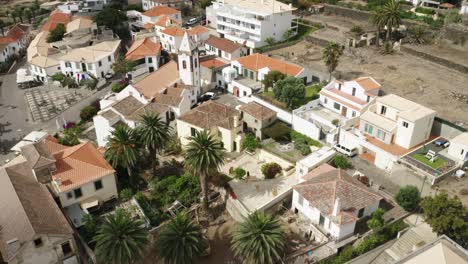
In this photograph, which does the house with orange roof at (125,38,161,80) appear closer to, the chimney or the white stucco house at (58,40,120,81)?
the white stucco house at (58,40,120,81)

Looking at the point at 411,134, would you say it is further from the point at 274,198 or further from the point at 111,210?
the point at 111,210

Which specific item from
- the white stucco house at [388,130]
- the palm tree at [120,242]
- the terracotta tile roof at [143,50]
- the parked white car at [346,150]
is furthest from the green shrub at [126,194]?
the terracotta tile roof at [143,50]

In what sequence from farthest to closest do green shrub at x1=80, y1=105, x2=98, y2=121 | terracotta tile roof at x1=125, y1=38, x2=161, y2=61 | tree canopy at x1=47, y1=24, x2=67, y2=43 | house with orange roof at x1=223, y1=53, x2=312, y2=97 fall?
tree canopy at x1=47, y1=24, x2=67, y2=43 < terracotta tile roof at x1=125, y1=38, x2=161, y2=61 < house with orange roof at x1=223, y1=53, x2=312, y2=97 < green shrub at x1=80, y1=105, x2=98, y2=121

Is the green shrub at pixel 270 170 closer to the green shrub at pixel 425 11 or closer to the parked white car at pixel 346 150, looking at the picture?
the parked white car at pixel 346 150

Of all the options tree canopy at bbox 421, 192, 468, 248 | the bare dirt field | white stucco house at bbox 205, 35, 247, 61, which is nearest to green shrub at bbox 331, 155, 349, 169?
tree canopy at bbox 421, 192, 468, 248

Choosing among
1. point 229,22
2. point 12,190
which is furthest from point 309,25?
point 12,190
